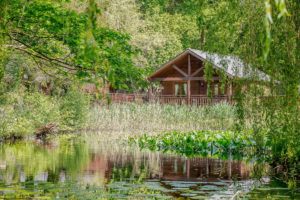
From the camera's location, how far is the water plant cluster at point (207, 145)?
13.9 m

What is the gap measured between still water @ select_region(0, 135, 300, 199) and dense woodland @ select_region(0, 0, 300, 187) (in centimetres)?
91

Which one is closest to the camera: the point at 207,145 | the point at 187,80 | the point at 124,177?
the point at 124,177

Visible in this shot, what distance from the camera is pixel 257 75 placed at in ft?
24.3

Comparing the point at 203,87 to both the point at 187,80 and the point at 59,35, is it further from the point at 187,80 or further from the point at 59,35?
the point at 59,35

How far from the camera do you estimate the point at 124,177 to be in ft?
30.2

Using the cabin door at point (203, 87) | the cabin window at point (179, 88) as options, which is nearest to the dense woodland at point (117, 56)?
the cabin window at point (179, 88)

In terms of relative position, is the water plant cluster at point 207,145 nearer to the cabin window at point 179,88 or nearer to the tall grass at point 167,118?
the tall grass at point 167,118

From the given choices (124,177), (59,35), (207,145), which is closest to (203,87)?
(207,145)

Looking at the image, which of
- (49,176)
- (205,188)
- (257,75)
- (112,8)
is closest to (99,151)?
(49,176)

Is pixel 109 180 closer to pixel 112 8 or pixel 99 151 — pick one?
pixel 99 151

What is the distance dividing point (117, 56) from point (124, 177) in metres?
5.18

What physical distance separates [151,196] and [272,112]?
2289 mm

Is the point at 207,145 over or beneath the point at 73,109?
beneath

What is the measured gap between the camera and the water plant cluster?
13930 mm
